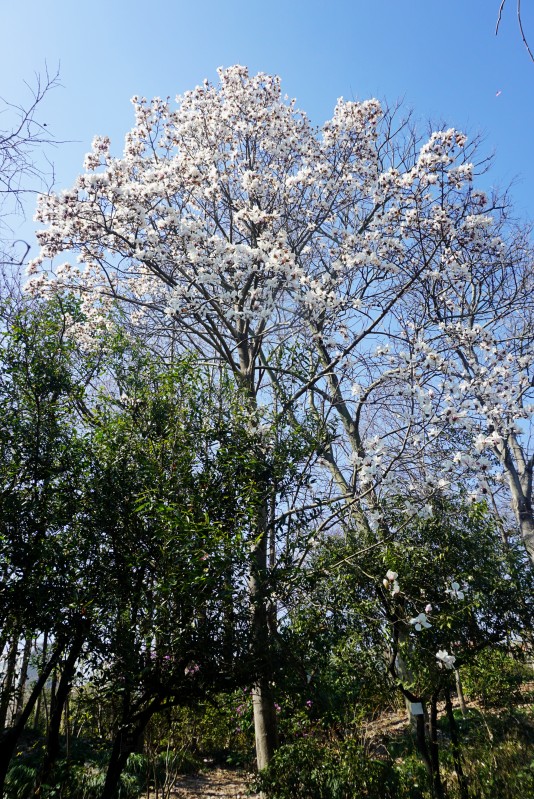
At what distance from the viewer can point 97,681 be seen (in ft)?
12.2

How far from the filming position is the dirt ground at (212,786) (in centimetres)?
699

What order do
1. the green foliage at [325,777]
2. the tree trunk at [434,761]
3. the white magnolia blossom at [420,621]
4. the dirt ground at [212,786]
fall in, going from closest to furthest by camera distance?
the green foliage at [325,777]
the white magnolia blossom at [420,621]
the tree trunk at [434,761]
the dirt ground at [212,786]

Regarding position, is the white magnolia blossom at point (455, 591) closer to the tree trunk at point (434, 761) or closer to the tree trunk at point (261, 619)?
the tree trunk at point (434, 761)

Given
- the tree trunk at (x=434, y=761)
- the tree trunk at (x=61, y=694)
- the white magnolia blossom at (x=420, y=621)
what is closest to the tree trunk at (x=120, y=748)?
the tree trunk at (x=61, y=694)

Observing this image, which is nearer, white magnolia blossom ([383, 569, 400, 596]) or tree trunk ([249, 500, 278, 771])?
tree trunk ([249, 500, 278, 771])

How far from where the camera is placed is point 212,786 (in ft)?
25.0

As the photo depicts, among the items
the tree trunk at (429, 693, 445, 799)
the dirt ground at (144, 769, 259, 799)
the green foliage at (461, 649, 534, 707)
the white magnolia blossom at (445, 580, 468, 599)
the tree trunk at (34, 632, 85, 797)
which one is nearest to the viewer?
the tree trunk at (34, 632, 85, 797)

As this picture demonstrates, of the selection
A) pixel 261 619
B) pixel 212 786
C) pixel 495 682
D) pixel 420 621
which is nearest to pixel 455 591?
pixel 420 621

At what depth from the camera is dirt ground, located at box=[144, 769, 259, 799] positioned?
6.99 metres

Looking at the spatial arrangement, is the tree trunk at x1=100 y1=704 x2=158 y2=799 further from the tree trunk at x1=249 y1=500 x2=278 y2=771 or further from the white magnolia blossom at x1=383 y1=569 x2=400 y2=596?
the white magnolia blossom at x1=383 y1=569 x2=400 y2=596

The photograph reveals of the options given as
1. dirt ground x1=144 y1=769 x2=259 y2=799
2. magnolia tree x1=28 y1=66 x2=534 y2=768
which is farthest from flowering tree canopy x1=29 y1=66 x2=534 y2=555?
dirt ground x1=144 y1=769 x2=259 y2=799

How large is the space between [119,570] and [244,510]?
3.37 feet

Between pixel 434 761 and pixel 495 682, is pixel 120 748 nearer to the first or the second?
pixel 434 761

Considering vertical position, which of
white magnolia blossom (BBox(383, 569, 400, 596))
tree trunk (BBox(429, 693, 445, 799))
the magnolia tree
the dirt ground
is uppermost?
the magnolia tree
